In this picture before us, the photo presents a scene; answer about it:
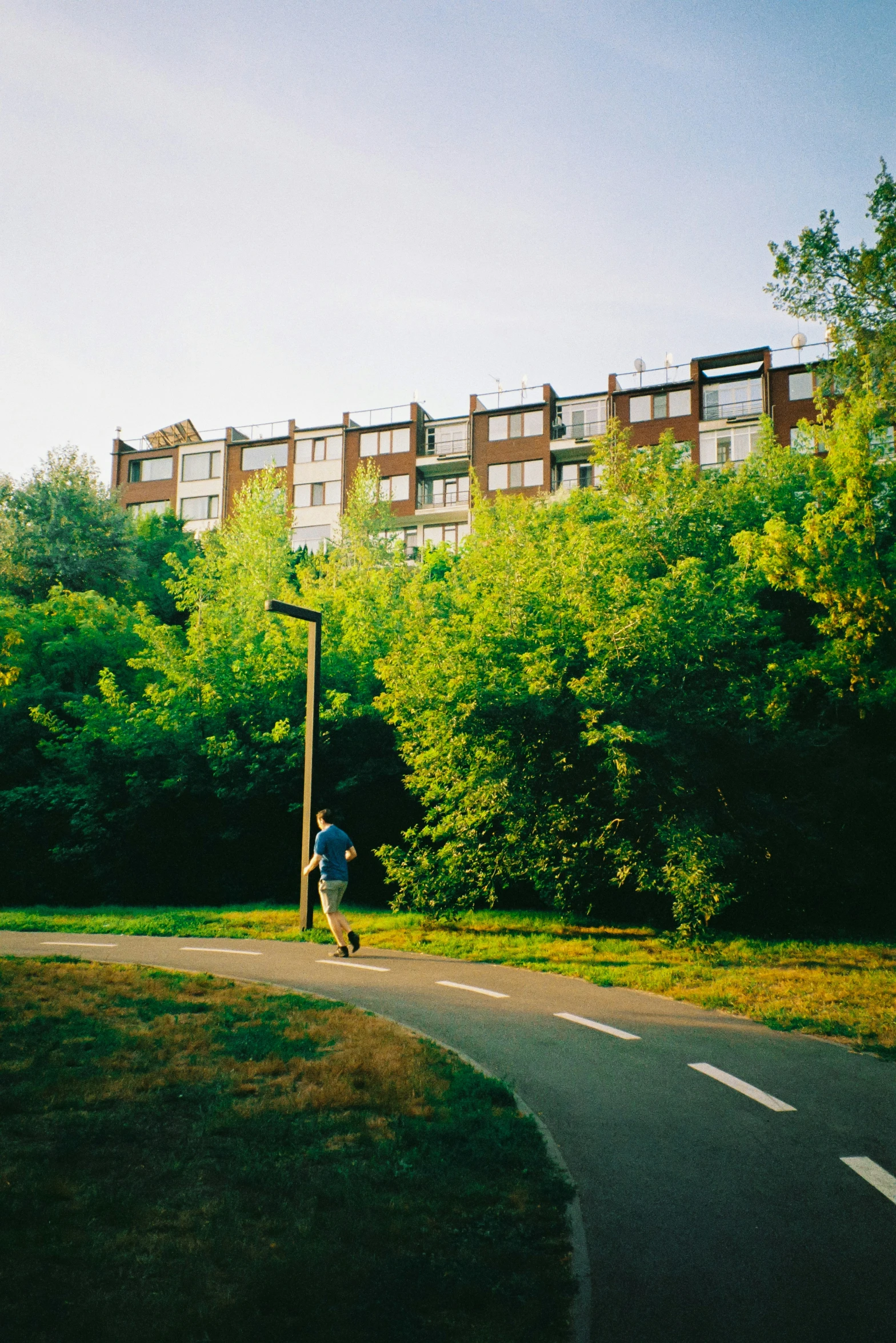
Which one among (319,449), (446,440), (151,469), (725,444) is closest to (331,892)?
(725,444)

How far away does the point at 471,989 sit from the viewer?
410 inches

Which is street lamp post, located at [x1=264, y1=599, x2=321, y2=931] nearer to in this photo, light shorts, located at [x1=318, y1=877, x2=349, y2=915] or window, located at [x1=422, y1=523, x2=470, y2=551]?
light shorts, located at [x1=318, y1=877, x2=349, y2=915]

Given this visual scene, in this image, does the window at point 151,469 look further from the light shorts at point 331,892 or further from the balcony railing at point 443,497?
the light shorts at point 331,892

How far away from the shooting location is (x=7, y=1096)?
5.85 meters

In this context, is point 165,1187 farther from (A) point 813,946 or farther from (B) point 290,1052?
(A) point 813,946

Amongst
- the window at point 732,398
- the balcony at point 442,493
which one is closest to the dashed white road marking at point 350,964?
the window at point 732,398

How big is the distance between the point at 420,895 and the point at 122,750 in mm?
9576

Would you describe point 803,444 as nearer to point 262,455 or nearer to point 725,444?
point 725,444

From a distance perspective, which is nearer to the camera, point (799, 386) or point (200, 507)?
point (799, 386)

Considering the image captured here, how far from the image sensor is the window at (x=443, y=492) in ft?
180

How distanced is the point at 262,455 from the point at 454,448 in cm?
1167

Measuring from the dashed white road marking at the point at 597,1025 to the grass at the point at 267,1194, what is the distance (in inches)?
67.4

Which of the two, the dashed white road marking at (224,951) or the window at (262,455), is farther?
the window at (262,455)

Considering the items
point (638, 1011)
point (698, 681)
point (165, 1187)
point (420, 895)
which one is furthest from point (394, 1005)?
point (698, 681)
